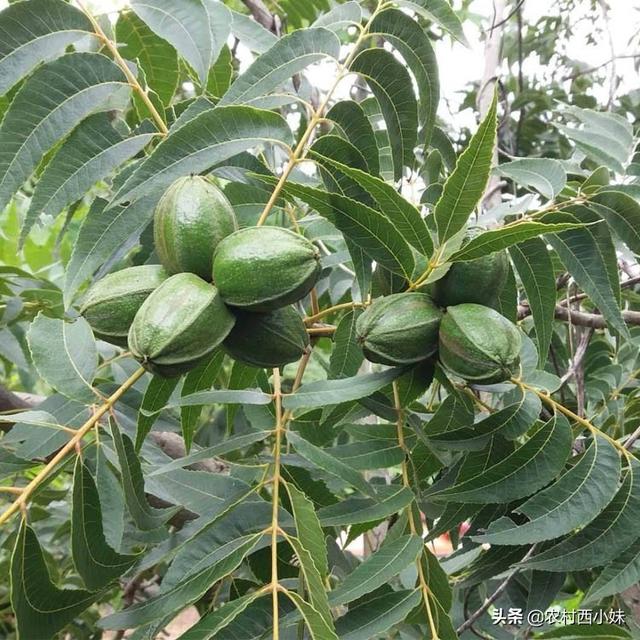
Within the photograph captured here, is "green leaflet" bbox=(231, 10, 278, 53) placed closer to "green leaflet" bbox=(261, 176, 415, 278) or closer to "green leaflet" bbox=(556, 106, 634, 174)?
"green leaflet" bbox=(261, 176, 415, 278)

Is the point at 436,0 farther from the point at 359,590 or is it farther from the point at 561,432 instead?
the point at 359,590

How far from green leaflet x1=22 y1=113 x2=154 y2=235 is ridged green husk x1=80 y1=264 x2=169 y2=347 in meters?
0.27

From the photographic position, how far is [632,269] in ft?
8.15

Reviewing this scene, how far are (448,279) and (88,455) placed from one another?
1.17 meters

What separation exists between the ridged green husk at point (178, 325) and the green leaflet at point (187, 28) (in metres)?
0.55

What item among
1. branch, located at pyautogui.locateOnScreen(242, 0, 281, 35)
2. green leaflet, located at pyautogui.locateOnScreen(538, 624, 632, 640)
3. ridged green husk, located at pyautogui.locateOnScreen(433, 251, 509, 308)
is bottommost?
green leaflet, located at pyautogui.locateOnScreen(538, 624, 632, 640)

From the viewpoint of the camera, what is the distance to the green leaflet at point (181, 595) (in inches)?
55.0

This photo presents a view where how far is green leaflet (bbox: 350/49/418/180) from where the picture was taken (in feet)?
5.65

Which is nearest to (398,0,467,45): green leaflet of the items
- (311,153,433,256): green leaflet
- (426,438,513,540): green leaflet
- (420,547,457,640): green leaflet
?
(311,153,433,256): green leaflet

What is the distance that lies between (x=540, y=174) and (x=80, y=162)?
1.19 m

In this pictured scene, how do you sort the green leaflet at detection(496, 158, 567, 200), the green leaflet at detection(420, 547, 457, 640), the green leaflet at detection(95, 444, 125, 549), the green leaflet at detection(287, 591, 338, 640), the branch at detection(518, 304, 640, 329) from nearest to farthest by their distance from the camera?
the green leaflet at detection(287, 591, 338, 640) < the green leaflet at detection(420, 547, 457, 640) < the green leaflet at detection(95, 444, 125, 549) < the green leaflet at detection(496, 158, 567, 200) < the branch at detection(518, 304, 640, 329)

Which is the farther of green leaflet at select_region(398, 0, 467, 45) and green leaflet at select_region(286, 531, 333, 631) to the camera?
green leaflet at select_region(398, 0, 467, 45)

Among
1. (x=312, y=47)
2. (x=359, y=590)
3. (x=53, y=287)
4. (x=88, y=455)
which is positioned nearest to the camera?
(x=359, y=590)

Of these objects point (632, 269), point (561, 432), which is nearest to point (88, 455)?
point (561, 432)
